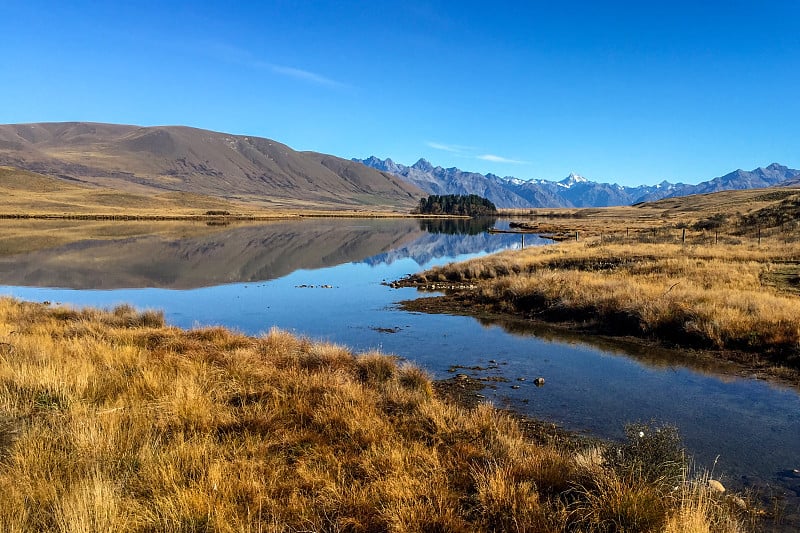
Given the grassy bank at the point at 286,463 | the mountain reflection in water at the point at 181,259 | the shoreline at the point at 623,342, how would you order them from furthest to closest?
the mountain reflection in water at the point at 181,259 < the shoreline at the point at 623,342 < the grassy bank at the point at 286,463

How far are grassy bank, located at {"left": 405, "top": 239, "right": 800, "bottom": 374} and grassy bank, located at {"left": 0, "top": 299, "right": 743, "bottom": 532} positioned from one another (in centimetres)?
1033

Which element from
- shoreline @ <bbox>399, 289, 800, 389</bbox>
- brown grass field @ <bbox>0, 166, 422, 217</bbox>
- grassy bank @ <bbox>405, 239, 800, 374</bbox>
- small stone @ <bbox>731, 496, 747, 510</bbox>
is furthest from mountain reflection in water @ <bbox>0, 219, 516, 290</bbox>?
brown grass field @ <bbox>0, 166, 422, 217</bbox>

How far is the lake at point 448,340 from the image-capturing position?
9195mm

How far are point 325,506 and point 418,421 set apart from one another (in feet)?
9.52

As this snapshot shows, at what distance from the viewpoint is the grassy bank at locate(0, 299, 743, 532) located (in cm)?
455

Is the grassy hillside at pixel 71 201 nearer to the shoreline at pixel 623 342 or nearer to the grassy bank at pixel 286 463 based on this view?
the shoreline at pixel 623 342

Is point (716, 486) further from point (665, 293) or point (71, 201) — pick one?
point (71, 201)

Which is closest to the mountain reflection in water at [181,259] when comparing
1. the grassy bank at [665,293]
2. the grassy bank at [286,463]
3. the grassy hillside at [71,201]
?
the grassy bank at [665,293]

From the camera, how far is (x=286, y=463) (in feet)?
19.3

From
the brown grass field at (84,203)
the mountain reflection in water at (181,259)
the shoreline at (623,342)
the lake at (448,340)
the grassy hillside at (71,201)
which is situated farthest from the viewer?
the grassy hillside at (71,201)

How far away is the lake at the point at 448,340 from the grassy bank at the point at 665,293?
5.50ft

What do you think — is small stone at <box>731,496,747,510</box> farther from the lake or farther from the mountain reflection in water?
the mountain reflection in water

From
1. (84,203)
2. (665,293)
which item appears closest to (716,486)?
(665,293)

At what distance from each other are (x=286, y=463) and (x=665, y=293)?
16.6 metres
